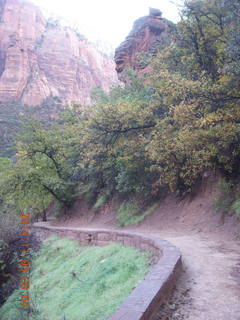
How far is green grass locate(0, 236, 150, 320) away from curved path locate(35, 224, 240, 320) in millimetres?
904

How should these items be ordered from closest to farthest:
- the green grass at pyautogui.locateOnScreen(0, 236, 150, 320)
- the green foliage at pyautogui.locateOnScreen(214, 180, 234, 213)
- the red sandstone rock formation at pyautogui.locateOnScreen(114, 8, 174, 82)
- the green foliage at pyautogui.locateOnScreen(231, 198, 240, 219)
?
1. the green grass at pyautogui.locateOnScreen(0, 236, 150, 320)
2. the green foliage at pyautogui.locateOnScreen(231, 198, 240, 219)
3. the green foliage at pyautogui.locateOnScreen(214, 180, 234, 213)
4. the red sandstone rock formation at pyautogui.locateOnScreen(114, 8, 174, 82)

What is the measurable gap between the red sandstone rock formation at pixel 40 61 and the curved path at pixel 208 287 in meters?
76.4

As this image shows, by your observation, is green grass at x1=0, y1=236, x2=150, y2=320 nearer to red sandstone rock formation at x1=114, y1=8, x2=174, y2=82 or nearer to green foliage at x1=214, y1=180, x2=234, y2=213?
green foliage at x1=214, y1=180, x2=234, y2=213

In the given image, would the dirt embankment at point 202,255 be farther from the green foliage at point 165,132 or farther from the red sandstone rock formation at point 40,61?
the red sandstone rock formation at point 40,61

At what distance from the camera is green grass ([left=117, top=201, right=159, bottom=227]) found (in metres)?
15.6

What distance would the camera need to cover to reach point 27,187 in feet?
72.3

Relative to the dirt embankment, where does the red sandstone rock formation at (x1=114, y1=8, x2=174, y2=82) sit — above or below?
above

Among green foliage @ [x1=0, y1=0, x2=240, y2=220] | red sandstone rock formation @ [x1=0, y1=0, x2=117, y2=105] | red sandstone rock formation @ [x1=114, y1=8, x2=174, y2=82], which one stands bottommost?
green foliage @ [x1=0, y1=0, x2=240, y2=220]

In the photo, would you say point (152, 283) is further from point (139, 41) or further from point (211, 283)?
point (139, 41)

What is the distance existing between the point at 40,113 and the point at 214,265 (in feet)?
215

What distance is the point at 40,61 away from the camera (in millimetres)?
93125
